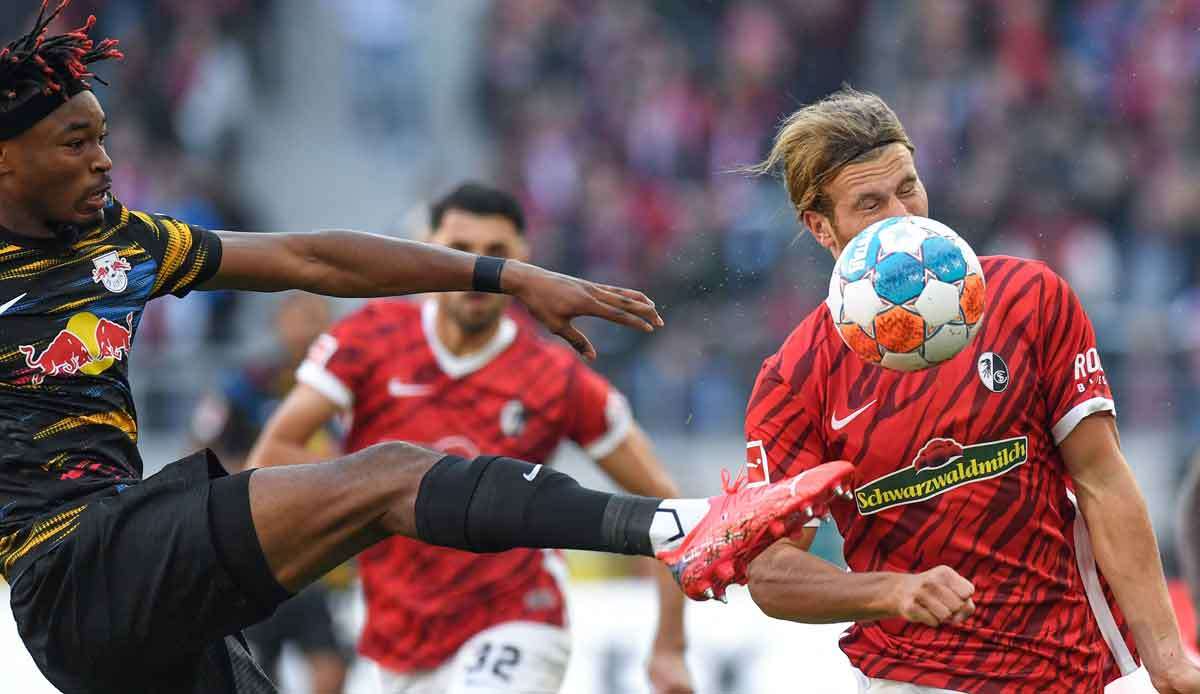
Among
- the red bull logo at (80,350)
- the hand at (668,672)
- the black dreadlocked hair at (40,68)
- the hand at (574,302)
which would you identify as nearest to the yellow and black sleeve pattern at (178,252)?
the red bull logo at (80,350)

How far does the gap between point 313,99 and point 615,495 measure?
13992 mm

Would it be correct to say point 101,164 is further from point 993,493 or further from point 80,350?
point 993,493

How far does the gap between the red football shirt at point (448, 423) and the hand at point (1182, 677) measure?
9.21 feet

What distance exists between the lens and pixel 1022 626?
4.65 meters

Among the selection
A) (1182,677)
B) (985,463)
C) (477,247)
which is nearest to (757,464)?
(985,463)

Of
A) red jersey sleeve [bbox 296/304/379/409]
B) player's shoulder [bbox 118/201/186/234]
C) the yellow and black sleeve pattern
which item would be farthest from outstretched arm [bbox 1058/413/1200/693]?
red jersey sleeve [bbox 296/304/379/409]

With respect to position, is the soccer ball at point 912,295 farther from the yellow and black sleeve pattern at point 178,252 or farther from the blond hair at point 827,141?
the yellow and black sleeve pattern at point 178,252

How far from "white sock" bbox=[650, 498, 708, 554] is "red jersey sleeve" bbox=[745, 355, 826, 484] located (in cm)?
25

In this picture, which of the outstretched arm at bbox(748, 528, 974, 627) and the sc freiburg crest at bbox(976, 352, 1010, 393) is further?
the sc freiburg crest at bbox(976, 352, 1010, 393)

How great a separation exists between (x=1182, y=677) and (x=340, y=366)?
357 cm

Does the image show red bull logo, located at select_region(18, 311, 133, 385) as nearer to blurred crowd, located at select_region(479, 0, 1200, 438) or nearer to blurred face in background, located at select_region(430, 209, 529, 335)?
blurred face in background, located at select_region(430, 209, 529, 335)

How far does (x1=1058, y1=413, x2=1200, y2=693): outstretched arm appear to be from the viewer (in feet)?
14.8

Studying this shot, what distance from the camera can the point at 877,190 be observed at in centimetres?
481

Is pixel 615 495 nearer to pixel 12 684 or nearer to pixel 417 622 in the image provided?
pixel 417 622
